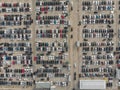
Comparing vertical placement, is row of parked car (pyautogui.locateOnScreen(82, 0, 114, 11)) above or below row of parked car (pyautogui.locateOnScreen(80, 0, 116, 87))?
above

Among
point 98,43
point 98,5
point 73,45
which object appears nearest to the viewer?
point 98,5

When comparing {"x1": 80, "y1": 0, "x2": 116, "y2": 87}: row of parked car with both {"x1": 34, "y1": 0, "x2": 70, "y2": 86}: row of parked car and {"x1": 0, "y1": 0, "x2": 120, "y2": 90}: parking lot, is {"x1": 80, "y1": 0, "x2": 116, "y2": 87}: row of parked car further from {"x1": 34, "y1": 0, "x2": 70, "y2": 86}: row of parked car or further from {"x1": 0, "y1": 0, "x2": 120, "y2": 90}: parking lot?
{"x1": 34, "y1": 0, "x2": 70, "y2": 86}: row of parked car

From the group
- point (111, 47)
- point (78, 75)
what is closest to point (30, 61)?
point (78, 75)

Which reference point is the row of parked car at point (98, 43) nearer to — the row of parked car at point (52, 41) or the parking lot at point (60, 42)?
the parking lot at point (60, 42)

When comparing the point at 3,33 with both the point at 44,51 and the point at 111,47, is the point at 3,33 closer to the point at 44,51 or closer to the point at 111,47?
the point at 44,51

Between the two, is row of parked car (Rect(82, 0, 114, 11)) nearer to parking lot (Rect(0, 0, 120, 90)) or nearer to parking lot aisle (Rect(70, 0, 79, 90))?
parking lot (Rect(0, 0, 120, 90))

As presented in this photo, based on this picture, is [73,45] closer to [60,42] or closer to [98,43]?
[60,42]

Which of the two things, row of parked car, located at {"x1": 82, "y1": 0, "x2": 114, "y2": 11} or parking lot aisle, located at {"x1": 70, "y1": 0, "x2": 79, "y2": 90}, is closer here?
row of parked car, located at {"x1": 82, "y1": 0, "x2": 114, "y2": 11}

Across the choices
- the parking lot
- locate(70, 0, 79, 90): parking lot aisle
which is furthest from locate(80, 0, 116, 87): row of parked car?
locate(70, 0, 79, 90): parking lot aisle

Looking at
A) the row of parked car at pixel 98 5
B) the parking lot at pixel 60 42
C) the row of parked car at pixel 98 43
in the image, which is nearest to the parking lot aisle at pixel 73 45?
the parking lot at pixel 60 42

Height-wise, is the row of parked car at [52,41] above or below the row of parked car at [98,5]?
below

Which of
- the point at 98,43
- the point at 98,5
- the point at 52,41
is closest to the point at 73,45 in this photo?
the point at 52,41

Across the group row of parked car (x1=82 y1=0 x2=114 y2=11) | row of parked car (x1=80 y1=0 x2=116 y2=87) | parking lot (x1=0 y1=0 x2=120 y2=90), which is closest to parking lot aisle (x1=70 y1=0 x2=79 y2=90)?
parking lot (x1=0 y1=0 x2=120 y2=90)
